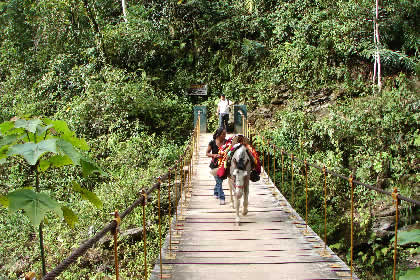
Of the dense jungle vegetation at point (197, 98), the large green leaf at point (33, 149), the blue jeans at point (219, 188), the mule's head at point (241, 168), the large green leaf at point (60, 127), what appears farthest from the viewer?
the dense jungle vegetation at point (197, 98)

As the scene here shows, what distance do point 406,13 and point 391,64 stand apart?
2010mm

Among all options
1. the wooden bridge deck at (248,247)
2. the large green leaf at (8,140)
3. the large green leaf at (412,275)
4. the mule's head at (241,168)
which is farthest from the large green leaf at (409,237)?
the mule's head at (241,168)

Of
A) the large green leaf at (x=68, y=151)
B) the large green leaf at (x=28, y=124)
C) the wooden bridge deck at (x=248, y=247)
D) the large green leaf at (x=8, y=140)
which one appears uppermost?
the large green leaf at (x=28, y=124)

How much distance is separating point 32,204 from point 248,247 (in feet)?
11.4

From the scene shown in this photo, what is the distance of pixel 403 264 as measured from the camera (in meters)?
7.90

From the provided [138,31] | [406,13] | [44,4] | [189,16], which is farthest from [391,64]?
[44,4]

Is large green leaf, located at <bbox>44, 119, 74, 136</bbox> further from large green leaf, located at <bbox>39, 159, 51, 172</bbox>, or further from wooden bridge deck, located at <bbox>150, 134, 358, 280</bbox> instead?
wooden bridge deck, located at <bbox>150, 134, 358, 280</bbox>

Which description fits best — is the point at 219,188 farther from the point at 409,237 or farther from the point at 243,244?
the point at 409,237

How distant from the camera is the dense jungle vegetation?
8656 millimetres

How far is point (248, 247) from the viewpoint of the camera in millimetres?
4336

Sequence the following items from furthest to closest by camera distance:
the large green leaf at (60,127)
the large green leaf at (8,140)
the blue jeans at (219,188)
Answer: the blue jeans at (219,188) → the large green leaf at (60,127) → the large green leaf at (8,140)

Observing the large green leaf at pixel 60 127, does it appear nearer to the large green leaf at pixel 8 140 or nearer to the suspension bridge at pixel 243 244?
the large green leaf at pixel 8 140

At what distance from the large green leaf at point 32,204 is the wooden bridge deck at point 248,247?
2557 millimetres

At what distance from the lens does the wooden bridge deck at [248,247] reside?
144 inches
